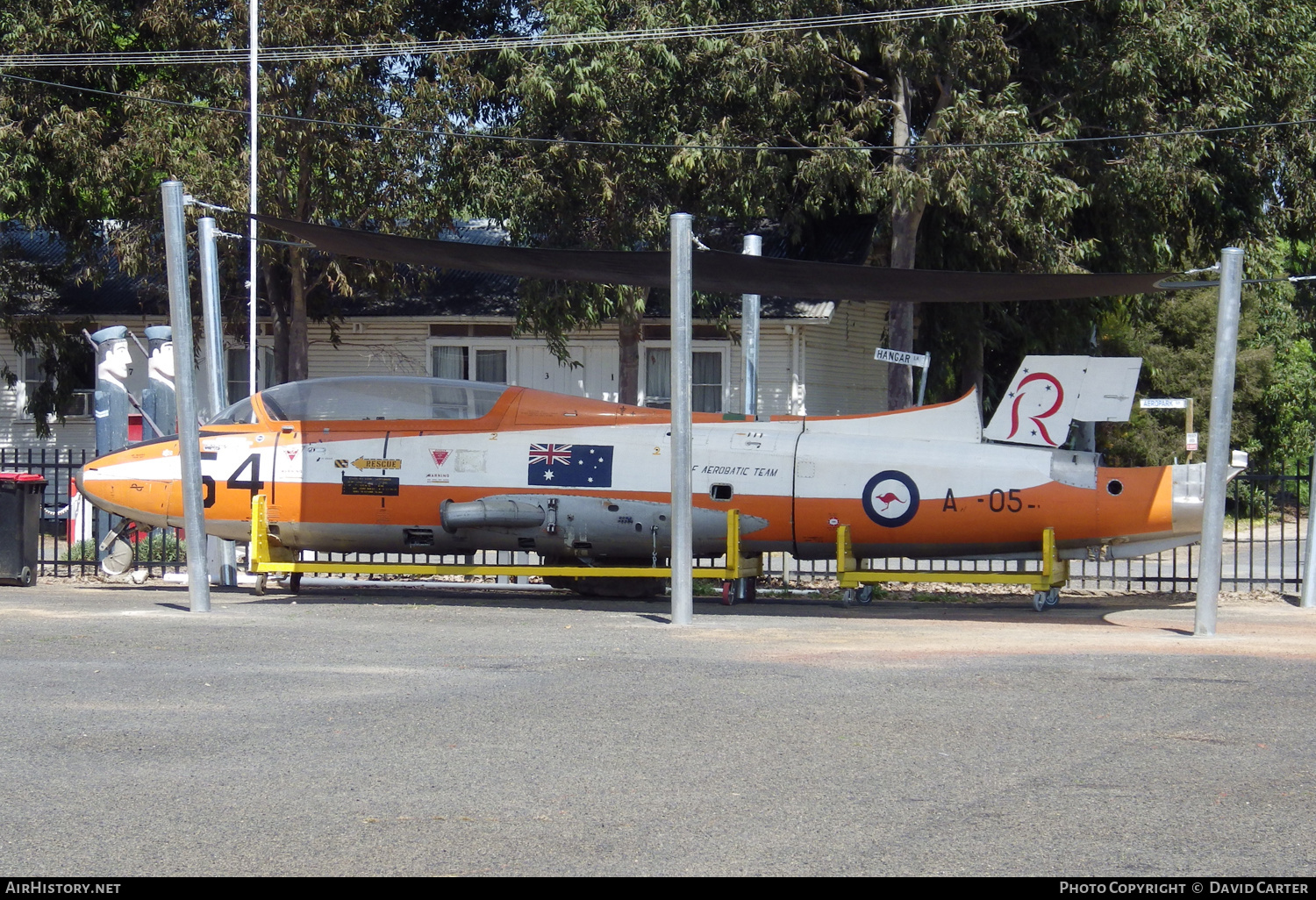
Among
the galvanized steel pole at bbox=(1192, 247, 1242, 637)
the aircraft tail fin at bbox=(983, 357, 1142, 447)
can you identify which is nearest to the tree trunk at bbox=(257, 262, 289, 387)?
the aircraft tail fin at bbox=(983, 357, 1142, 447)

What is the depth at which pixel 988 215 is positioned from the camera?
2125 centimetres

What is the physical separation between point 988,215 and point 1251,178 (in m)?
6.29

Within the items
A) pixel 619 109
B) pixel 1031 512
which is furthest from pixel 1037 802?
pixel 619 109

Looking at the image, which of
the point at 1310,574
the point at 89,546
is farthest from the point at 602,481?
the point at 89,546

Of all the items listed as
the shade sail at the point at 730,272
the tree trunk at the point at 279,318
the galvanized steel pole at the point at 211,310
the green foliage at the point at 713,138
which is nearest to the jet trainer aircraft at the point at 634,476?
the galvanized steel pole at the point at 211,310

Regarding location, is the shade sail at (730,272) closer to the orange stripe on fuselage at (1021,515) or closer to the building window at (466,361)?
the orange stripe on fuselage at (1021,515)

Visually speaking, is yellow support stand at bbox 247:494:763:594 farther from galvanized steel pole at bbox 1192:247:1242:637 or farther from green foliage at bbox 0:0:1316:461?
green foliage at bbox 0:0:1316:461

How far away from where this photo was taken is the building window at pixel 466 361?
28531 mm

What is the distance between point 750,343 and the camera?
16188 mm

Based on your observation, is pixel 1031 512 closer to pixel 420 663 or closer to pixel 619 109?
pixel 420 663

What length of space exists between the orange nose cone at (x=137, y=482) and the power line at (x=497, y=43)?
1029 centimetres

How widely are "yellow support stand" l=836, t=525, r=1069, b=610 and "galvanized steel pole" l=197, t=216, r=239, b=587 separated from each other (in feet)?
22.9

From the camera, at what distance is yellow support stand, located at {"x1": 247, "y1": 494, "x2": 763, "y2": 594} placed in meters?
13.5

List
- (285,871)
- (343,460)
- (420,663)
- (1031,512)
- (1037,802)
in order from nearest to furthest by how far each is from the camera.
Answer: (285,871)
(1037,802)
(420,663)
(1031,512)
(343,460)
